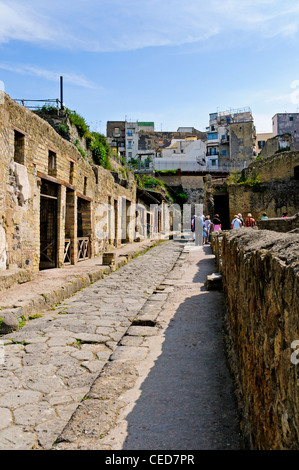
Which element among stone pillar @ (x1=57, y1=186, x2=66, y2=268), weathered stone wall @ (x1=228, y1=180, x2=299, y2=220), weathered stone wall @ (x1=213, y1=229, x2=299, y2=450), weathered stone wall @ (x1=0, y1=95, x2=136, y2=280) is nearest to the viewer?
weathered stone wall @ (x1=213, y1=229, x2=299, y2=450)

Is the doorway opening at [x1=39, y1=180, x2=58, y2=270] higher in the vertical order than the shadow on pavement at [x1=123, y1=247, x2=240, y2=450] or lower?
higher

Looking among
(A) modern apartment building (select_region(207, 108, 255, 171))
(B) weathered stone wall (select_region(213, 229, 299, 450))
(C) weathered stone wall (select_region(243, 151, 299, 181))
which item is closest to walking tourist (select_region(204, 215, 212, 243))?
(C) weathered stone wall (select_region(243, 151, 299, 181))

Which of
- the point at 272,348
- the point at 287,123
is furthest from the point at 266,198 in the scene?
the point at 287,123

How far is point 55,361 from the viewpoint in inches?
149

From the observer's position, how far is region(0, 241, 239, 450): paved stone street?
91.4 inches

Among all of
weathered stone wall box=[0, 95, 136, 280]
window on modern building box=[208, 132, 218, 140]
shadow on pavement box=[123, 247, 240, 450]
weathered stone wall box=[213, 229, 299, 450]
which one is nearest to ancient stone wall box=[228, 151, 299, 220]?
weathered stone wall box=[0, 95, 136, 280]

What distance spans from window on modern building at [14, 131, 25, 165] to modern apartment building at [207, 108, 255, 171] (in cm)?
4483

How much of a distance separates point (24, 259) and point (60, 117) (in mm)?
16393

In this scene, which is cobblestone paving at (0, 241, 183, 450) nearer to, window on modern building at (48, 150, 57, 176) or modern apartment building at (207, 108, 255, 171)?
window on modern building at (48, 150, 57, 176)

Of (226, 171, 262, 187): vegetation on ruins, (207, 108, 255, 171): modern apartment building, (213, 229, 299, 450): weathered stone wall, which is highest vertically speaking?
(207, 108, 255, 171): modern apartment building

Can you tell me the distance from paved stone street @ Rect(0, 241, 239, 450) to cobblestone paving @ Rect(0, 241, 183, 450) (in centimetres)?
1

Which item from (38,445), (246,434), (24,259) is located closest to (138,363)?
(38,445)

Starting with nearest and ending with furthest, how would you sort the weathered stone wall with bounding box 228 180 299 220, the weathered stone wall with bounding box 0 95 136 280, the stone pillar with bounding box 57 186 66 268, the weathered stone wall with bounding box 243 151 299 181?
the weathered stone wall with bounding box 0 95 136 280 → the stone pillar with bounding box 57 186 66 268 → the weathered stone wall with bounding box 228 180 299 220 → the weathered stone wall with bounding box 243 151 299 181

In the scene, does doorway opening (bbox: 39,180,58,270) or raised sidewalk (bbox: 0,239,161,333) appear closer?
raised sidewalk (bbox: 0,239,161,333)
